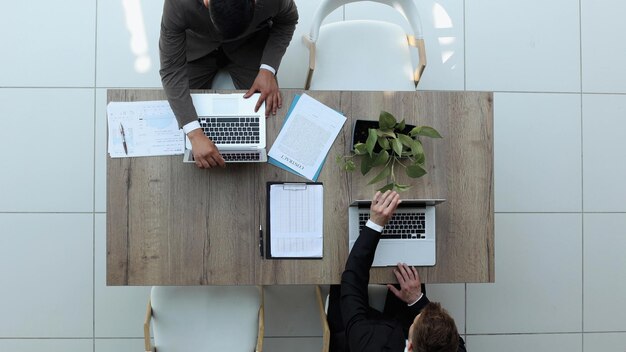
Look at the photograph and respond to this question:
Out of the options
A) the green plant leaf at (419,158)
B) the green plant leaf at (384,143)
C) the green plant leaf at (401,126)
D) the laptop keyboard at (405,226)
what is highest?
the green plant leaf at (401,126)

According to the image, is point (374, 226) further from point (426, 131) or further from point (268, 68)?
point (268, 68)

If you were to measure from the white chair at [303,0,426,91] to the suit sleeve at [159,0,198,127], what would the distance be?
59 cm

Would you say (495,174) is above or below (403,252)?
above

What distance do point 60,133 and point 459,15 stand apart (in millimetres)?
2257

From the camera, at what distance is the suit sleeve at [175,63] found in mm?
2119

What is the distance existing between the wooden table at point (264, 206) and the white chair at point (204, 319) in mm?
158

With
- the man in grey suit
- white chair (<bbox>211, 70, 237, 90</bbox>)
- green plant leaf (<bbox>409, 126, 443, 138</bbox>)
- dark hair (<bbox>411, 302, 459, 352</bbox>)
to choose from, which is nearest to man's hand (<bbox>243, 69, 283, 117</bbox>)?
the man in grey suit

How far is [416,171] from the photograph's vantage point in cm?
216

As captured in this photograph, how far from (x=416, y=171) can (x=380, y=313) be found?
62cm

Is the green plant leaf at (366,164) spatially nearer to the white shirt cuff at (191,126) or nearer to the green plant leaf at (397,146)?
the green plant leaf at (397,146)

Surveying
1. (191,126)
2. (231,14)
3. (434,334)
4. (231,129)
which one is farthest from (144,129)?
(434,334)

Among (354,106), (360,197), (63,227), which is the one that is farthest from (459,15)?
(63,227)

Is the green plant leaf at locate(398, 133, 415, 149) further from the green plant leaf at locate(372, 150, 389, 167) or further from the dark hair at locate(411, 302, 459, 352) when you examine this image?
the dark hair at locate(411, 302, 459, 352)

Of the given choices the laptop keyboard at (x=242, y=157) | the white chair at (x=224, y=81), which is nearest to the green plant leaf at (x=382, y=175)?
the laptop keyboard at (x=242, y=157)
